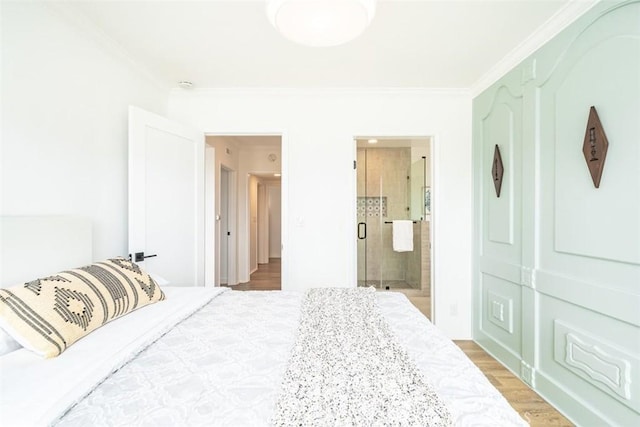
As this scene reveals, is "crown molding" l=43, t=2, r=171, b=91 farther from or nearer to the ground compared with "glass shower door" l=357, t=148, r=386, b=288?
farther from the ground

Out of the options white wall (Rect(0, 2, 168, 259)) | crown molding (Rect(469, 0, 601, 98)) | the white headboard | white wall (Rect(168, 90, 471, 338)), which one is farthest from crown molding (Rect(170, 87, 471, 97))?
the white headboard

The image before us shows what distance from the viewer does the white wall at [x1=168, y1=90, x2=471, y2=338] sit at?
9.91 ft

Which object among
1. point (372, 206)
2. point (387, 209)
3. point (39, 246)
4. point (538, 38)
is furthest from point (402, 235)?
point (39, 246)

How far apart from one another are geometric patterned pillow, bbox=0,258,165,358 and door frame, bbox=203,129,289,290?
5.21ft

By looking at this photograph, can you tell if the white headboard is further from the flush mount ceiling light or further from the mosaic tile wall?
the mosaic tile wall

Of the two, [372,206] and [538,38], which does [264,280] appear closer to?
[372,206]

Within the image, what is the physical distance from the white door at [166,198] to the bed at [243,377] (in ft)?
3.22

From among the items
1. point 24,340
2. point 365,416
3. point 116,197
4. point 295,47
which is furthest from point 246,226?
point 365,416

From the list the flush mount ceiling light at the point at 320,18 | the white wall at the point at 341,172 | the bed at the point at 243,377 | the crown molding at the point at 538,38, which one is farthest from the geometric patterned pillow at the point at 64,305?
the crown molding at the point at 538,38

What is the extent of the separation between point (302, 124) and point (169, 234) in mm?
1582

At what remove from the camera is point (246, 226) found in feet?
17.8

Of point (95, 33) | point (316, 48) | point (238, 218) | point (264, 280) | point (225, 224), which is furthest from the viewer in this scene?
point (264, 280)

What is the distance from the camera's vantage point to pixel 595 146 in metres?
1.60

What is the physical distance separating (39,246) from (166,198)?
108 cm
